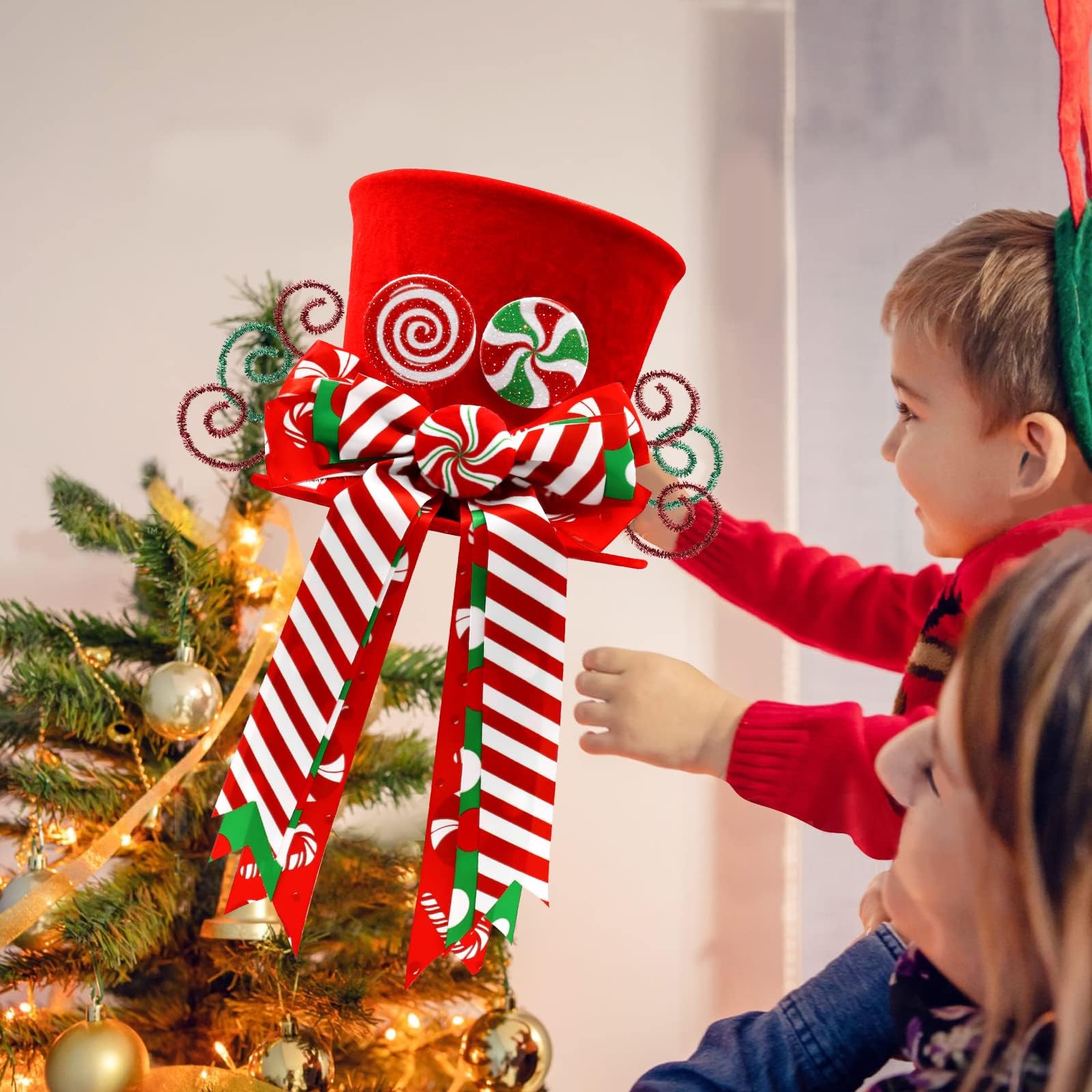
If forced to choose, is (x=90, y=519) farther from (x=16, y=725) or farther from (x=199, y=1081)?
(x=199, y=1081)

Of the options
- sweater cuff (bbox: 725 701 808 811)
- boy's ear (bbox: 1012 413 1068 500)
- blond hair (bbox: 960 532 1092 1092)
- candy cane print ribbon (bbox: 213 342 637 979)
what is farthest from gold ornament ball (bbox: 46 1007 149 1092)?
boy's ear (bbox: 1012 413 1068 500)

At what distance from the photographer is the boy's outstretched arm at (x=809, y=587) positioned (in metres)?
0.85

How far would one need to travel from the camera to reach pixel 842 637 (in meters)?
0.87

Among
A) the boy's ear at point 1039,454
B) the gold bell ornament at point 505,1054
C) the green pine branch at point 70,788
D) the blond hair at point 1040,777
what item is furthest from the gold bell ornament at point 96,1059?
the boy's ear at point 1039,454

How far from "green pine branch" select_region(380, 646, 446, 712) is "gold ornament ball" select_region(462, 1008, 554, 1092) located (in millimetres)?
262

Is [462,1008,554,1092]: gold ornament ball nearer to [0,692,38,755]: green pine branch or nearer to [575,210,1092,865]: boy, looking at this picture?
[575,210,1092,865]: boy

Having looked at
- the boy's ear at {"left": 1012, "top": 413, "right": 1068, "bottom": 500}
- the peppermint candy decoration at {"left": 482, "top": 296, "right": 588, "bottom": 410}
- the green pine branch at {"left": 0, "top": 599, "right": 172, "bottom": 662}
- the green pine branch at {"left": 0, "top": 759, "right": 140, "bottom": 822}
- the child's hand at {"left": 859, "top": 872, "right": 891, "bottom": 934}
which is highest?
the peppermint candy decoration at {"left": 482, "top": 296, "right": 588, "bottom": 410}

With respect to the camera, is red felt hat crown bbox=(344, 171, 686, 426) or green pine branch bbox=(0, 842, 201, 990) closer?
red felt hat crown bbox=(344, 171, 686, 426)

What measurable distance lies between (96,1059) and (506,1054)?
30 cm

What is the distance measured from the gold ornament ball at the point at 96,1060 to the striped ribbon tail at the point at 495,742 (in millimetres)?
308

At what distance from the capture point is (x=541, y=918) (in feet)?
3.55

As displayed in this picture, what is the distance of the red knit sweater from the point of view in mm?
635

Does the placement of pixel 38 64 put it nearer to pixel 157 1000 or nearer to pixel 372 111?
pixel 372 111

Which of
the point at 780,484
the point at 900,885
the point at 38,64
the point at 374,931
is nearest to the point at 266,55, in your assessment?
the point at 38,64
